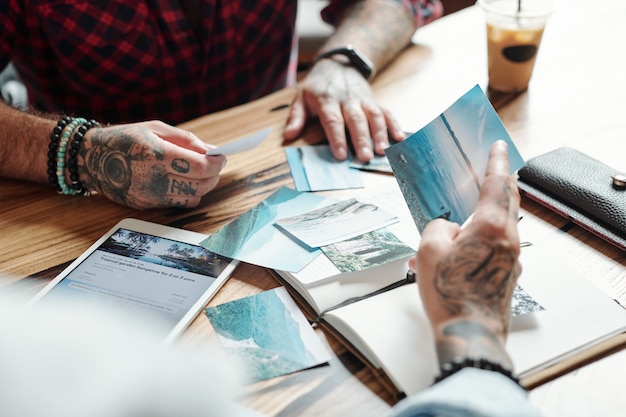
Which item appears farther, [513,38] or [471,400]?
[513,38]

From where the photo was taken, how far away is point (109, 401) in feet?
1.98

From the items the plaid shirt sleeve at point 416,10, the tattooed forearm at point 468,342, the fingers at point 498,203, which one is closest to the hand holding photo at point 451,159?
the fingers at point 498,203

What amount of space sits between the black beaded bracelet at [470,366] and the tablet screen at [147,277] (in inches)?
12.3

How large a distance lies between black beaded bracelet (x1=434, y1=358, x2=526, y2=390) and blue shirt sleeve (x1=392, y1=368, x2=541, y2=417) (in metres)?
0.01

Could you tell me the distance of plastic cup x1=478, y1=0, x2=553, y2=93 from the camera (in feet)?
3.75

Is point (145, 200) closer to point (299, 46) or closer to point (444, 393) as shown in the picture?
point (444, 393)

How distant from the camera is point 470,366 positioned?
0.55m

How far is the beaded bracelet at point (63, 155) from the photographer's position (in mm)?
944

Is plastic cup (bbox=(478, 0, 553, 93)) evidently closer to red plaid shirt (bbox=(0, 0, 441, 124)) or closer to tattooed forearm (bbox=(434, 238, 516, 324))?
red plaid shirt (bbox=(0, 0, 441, 124))

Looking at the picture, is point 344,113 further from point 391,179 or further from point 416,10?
point 416,10

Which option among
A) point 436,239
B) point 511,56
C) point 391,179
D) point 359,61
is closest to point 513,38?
point 511,56

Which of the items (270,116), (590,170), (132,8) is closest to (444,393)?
(590,170)

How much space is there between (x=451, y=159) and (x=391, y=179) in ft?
0.78

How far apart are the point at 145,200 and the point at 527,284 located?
1.85ft
